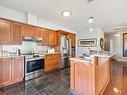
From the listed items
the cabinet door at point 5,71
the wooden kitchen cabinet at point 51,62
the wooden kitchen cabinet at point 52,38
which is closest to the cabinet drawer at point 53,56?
the wooden kitchen cabinet at point 51,62

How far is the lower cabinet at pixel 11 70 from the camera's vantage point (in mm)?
3045

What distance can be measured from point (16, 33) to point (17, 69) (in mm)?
1341

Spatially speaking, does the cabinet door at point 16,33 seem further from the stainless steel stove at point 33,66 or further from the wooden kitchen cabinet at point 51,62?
the wooden kitchen cabinet at point 51,62

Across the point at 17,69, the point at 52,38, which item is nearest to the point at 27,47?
the point at 17,69

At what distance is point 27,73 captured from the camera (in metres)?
3.79

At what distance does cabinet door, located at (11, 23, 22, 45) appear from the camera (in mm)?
3580

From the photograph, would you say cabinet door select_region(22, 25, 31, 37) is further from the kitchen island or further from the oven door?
→ the kitchen island

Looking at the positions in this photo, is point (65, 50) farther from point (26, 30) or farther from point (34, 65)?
point (26, 30)

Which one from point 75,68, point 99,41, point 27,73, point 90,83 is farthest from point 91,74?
point 99,41

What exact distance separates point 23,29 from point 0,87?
2198mm

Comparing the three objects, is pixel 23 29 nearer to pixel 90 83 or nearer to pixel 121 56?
pixel 90 83

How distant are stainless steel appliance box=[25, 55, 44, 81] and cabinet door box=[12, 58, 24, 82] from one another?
0.20 meters

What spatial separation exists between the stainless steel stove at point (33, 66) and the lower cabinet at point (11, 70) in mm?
211

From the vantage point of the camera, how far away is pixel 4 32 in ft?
10.9
